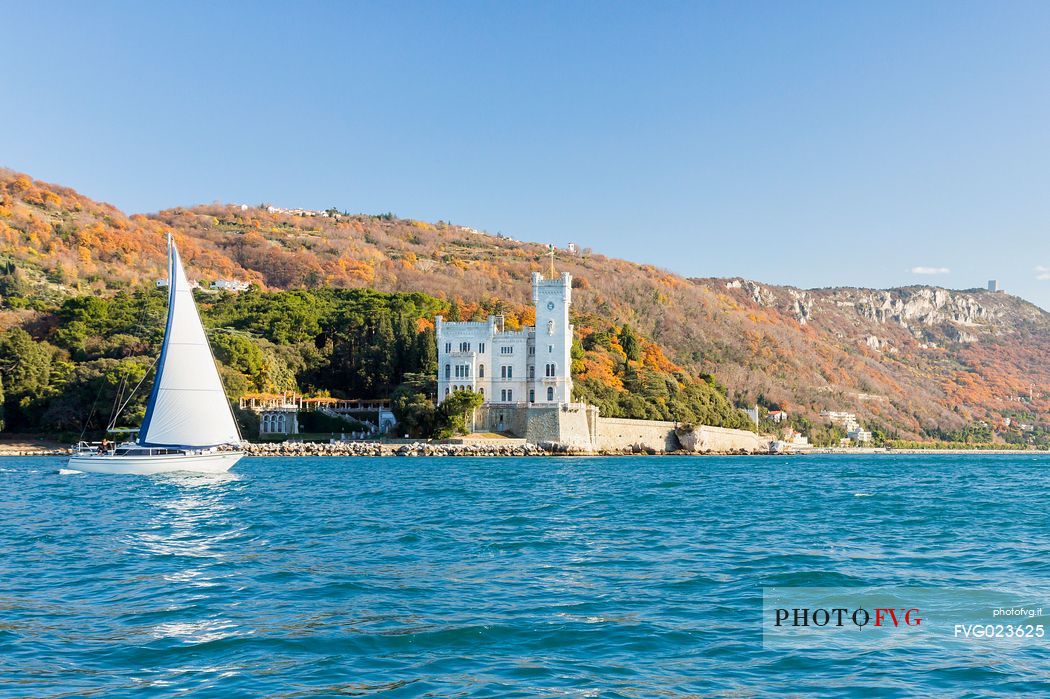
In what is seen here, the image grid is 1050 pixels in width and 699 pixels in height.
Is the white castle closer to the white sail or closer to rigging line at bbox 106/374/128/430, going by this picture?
rigging line at bbox 106/374/128/430

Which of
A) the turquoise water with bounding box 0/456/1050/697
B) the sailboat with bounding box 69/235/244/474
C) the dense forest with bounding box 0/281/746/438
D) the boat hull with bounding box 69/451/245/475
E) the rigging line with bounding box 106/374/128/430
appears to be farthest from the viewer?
the dense forest with bounding box 0/281/746/438

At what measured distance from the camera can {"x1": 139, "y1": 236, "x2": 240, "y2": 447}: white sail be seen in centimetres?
3222

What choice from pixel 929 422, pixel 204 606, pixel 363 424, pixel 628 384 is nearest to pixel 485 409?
pixel 363 424

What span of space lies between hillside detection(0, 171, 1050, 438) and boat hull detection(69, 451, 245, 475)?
46.2 meters

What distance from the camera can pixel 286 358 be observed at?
3049 inches

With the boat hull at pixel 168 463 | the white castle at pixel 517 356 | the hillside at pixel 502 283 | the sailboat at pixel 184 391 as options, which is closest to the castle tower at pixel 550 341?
the white castle at pixel 517 356

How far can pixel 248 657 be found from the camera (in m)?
10.3

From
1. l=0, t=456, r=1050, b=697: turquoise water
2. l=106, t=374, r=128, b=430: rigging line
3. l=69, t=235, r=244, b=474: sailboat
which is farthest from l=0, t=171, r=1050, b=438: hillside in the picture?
l=0, t=456, r=1050, b=697: turquoise water

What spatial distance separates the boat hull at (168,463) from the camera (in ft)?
114

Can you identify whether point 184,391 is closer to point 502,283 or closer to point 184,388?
point 184,388

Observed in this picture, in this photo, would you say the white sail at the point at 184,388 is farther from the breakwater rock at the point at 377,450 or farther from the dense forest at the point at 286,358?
the dense forest at the point at 286,358

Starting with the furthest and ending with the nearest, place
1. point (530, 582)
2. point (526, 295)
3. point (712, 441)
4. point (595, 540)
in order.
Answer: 1. point (526, 295)
2. point (712, 441)
3. point (595, 540)
4. point (530, 582)

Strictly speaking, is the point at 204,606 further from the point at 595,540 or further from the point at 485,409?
the point at 485,409

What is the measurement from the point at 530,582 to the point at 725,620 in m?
3.38
